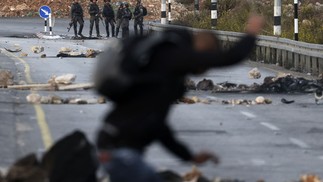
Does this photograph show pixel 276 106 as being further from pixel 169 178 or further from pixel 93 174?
pixel 93 174

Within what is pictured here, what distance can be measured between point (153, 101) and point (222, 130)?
9.77 meters

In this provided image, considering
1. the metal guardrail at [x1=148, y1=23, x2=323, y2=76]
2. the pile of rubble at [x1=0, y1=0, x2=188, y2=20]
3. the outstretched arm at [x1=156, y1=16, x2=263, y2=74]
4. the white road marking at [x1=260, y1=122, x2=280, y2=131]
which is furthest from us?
the pile of rubble at [x1=0, y1=0, x2=188, y2=20]

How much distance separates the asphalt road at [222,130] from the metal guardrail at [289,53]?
5.70 m

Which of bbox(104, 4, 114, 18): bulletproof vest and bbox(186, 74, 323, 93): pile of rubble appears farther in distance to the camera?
bbox(104, 4, 114, 18): bulletproof vest

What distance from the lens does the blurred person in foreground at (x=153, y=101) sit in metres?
6.97

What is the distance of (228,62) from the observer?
6977 mm

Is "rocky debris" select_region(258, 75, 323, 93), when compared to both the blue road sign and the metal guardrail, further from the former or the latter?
the blue road sign

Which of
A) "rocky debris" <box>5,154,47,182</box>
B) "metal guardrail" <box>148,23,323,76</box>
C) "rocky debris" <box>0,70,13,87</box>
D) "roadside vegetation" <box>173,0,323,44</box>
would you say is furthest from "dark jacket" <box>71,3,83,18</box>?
"rocky debris" <box>5,154,47,182</box>

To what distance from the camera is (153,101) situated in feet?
23.5

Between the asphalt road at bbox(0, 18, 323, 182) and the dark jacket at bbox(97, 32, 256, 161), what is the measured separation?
192 inches

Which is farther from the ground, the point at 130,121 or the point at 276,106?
the point at 130,121

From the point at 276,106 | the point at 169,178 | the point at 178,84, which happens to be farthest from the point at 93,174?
the point at 276,106

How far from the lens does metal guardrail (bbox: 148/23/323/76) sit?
29062mm

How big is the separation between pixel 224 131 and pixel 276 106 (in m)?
4.38
